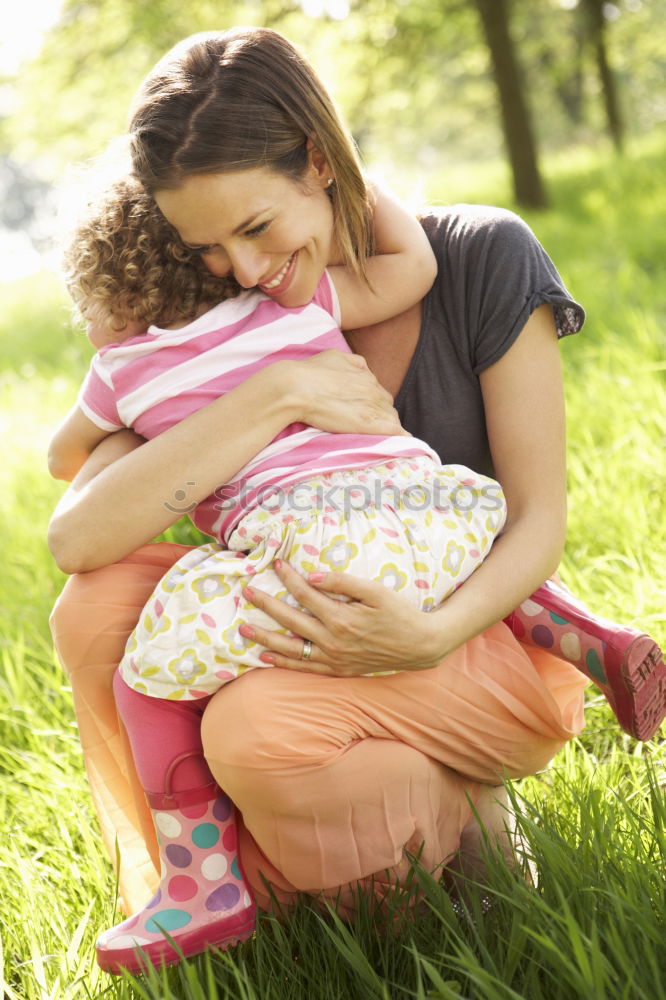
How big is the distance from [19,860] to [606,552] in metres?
1.70

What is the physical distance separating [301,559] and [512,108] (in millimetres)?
7967

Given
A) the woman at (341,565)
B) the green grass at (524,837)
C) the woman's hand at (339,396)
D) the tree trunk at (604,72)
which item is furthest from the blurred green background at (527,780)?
the tree trunk at (604,72)

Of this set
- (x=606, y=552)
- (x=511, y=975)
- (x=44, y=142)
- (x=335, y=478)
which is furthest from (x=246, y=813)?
(x=44, y=142)

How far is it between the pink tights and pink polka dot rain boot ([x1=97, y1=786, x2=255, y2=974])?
24 mm

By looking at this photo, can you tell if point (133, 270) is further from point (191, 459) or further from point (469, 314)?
point (469, 314)

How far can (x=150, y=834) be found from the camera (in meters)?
1.81

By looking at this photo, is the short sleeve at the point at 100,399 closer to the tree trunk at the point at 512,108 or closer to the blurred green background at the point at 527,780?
the blurred green background at the point at 527,780

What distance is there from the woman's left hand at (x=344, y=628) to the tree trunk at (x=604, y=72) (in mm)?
11862

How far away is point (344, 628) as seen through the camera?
1.56 meters

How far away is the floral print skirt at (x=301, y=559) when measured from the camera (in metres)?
1.59

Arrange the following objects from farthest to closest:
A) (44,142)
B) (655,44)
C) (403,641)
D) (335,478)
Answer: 1. (655,44)
2. (44,142)
3. (335,478)
4. (403,641)

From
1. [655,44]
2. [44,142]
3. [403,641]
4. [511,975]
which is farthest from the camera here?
[655,44]

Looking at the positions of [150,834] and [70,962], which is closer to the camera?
[70,962]

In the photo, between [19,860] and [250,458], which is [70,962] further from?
[250,458]
